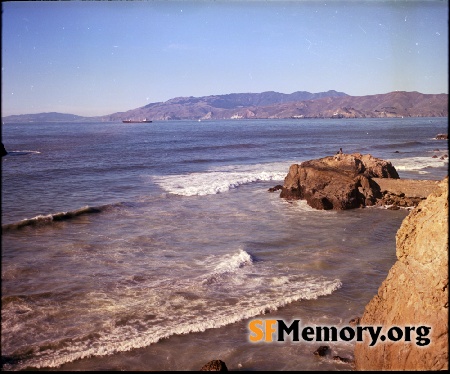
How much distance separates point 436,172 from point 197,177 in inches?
697

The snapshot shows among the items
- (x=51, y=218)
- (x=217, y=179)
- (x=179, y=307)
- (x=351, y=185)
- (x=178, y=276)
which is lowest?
(x=179, y=307)

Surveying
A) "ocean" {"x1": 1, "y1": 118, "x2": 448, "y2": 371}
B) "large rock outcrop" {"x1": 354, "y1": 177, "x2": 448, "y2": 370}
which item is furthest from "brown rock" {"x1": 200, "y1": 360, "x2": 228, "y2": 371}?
"large rock outcrop" {"x1": 354, "y1": 177, "x2": 448, "y2": 370}

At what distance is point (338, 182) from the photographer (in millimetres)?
19000

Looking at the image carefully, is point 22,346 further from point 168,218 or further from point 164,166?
point 164,166

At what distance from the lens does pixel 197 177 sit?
95.9 feet

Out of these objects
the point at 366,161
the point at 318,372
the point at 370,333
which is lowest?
the point at 318,372

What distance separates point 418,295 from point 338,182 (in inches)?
A: 565

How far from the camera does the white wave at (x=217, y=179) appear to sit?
23.7 m

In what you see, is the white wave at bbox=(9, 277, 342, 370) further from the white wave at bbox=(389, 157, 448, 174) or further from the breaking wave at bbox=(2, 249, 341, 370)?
the white wave at bbox=(389, 157, 448, 174)

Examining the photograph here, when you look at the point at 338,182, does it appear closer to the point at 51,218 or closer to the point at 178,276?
the point at 178,276

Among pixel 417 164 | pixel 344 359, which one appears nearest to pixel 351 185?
pixel 344 359

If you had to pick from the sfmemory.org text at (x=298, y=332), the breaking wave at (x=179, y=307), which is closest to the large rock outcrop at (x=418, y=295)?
the sfmemory.org text at (x=298, y=332)

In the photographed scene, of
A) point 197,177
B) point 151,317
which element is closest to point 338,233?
point 151,317

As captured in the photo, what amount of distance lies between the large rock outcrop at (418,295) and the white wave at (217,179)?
56.5 feet
